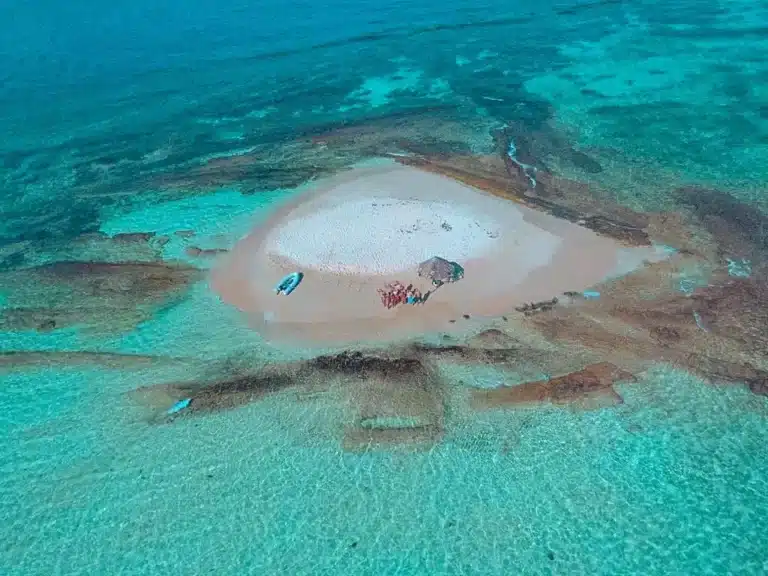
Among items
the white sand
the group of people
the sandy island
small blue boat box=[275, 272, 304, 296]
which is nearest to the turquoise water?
the sandy island

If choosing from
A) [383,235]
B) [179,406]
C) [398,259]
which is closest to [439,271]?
[398,259]

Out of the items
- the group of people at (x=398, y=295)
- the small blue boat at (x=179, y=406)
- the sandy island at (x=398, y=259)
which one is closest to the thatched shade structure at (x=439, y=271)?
the sandy island at (x=398, y=259)

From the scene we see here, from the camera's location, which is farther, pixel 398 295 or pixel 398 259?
pixel 398 259

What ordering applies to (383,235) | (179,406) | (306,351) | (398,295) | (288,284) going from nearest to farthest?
(179,406)
(306,351)
(398,295)
(288,284)
(383,235)

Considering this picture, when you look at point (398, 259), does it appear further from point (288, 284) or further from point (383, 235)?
point (288, 284)

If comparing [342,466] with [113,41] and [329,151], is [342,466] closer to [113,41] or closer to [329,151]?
[329,151]

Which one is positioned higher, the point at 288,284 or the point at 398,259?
the point at 288,284

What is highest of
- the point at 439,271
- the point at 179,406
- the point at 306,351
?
the point at 439,271

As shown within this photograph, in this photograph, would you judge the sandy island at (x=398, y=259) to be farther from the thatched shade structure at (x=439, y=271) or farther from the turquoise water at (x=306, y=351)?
the turquoise water at (x=306, y=351)
